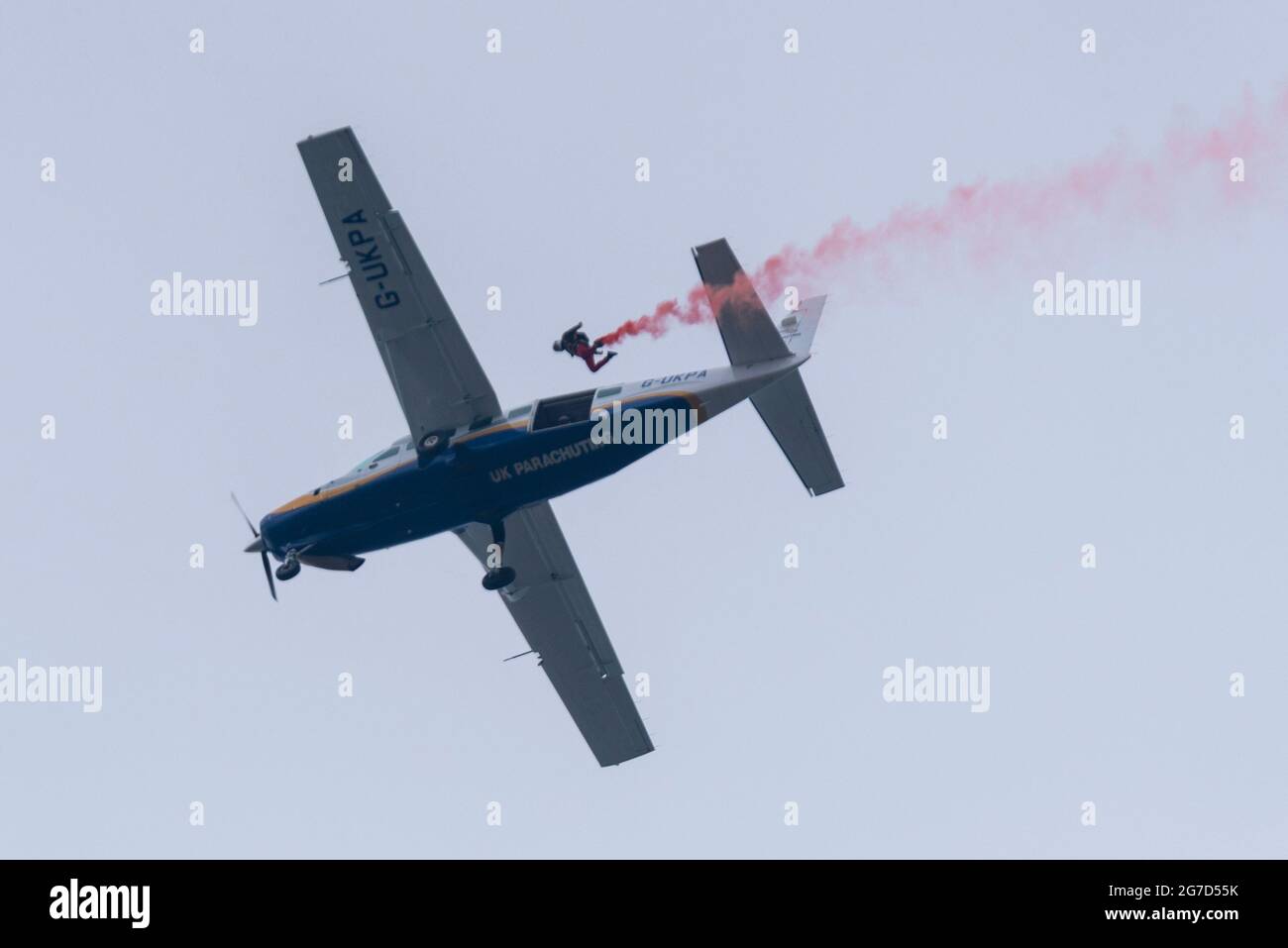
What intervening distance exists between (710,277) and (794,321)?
3.96m

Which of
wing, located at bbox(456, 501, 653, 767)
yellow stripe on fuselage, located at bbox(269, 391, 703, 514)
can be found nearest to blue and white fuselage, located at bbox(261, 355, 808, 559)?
yellow stripe on fuselage, located at bbox(269, 391, 703, 514)

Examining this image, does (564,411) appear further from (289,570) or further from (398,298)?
(289,570)

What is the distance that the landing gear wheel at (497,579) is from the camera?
110ft

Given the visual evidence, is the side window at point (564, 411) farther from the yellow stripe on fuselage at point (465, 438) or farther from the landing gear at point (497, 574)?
the landing gear at point (497, 574)

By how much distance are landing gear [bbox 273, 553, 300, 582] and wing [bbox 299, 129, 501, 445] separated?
2.91 metres

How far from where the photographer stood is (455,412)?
3303 centimetres

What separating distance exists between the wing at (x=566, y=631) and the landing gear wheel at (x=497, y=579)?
6.39ft

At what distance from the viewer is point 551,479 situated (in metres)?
32.7

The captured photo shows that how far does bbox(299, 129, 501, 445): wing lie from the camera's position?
104 feet

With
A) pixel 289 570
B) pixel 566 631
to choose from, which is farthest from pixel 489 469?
pixel 566 631

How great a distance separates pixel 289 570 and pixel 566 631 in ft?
17.1

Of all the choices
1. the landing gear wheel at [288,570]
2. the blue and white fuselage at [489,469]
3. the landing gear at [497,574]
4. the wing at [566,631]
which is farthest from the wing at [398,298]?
the wing at [566,631]
